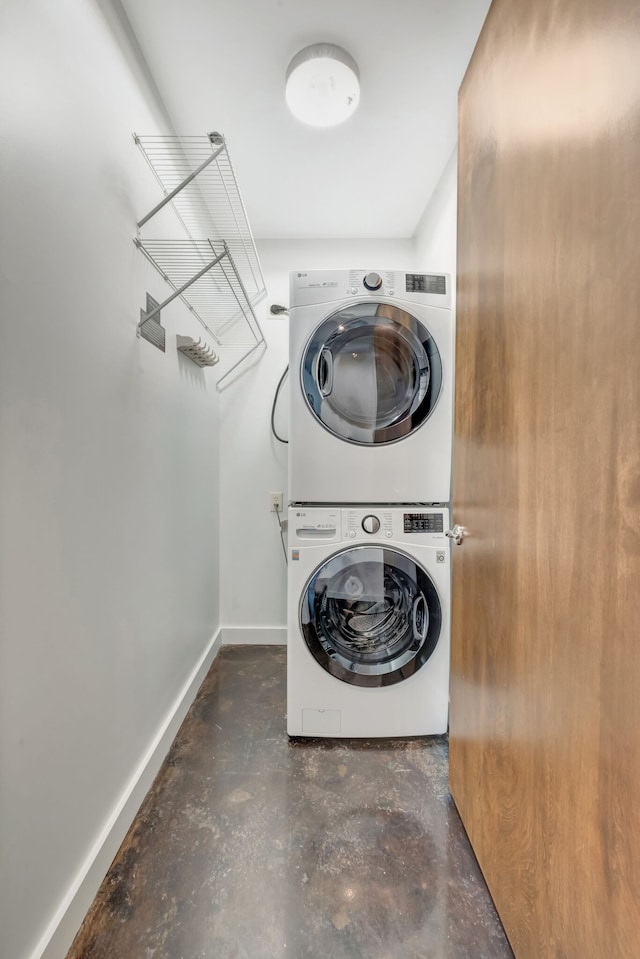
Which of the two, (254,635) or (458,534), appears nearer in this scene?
(458,534)

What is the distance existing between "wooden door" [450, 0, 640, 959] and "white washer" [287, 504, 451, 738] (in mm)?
464

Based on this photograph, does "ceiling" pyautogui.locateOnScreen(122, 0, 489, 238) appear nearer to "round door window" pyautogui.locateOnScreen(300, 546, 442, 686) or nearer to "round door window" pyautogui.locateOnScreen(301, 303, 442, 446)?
"round door window" pyautogui.locateOnScreen(301, 303, 442, 446)

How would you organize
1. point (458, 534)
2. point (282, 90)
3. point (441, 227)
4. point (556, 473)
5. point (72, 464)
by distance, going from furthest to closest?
point (441, 227) < point (282, 90) < point (458, 534) < point (72, 464) < point (556, 473)

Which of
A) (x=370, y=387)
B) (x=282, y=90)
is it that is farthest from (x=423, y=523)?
(x=282, y=90)

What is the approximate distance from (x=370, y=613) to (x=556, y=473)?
3.58 feet

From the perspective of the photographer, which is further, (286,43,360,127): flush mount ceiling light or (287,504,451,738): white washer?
(287,504,451,738): white washer

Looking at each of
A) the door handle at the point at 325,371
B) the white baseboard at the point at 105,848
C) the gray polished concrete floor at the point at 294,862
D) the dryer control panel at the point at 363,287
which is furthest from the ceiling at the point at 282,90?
the gray polished concrete floor at the point at 294,862

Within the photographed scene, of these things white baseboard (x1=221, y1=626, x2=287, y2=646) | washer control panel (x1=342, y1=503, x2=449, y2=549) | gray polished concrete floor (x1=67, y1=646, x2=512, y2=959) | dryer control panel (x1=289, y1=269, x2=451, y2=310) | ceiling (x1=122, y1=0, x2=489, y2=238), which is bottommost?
gray polished concrete floor (x1=67, y1=646, x2=512, y2=959)

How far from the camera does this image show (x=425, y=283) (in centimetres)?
164

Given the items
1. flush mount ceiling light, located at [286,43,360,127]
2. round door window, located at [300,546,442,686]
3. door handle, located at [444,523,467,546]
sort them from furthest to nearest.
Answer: round door window, located at [300,546,442,686], flush mount ceiling light, located at [286,43,360,127], door handle, located at [444,523,467,546]

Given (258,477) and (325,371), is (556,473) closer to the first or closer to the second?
(325,371)

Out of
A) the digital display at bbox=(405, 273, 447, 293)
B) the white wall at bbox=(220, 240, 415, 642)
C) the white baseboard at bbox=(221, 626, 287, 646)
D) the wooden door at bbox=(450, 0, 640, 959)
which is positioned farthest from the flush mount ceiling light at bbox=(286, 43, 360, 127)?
the white baseboard at bbox=(221, 626, 287, 646)

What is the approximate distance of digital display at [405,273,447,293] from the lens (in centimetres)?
163

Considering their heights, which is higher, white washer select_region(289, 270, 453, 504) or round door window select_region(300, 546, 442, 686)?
white washer select_region(289, 270, 453, 504)
